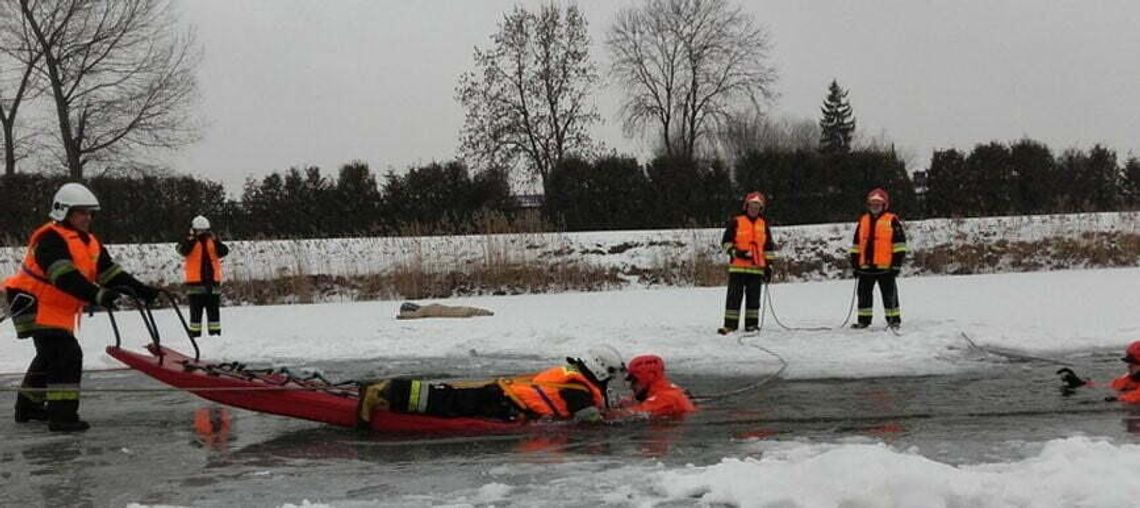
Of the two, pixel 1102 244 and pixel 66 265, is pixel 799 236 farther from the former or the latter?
pixel 66 265

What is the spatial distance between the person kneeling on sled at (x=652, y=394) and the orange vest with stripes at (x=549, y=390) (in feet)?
1.26

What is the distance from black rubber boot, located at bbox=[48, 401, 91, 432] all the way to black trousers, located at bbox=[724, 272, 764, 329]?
7533 millimetres

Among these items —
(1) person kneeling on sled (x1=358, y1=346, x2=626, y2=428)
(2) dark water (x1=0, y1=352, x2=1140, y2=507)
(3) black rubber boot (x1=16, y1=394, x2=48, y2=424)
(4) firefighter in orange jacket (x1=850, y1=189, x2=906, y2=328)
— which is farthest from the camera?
(4) firefighter in orange jacket (x1=850, y1=189, x2=906, y2=328)

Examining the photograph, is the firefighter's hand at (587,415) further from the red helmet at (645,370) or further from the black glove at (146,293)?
the black glove at (146,293)

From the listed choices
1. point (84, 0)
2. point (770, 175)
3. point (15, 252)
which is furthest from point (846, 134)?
point (15, 252)

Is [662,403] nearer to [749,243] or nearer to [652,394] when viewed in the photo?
[652,394]

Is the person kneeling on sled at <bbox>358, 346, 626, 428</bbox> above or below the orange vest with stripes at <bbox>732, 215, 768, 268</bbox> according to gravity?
below

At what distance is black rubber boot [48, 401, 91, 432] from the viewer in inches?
276

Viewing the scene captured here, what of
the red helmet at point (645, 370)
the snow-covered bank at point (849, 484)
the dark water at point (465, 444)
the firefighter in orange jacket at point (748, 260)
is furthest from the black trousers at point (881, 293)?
the snow-covered bank at point (849, 484)

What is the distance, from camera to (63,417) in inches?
276

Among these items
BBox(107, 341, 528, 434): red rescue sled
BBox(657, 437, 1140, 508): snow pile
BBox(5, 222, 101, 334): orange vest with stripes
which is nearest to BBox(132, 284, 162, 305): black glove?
BBox(5, 222, 101, 334): orange vest with stripes

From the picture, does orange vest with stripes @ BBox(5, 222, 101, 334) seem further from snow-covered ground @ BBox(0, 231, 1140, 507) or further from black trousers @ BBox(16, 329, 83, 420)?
snow-covered ground @ BBox(0, 231, 1140, 507)

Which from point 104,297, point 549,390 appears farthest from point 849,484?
point 104,297

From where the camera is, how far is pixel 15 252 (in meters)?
19.6
